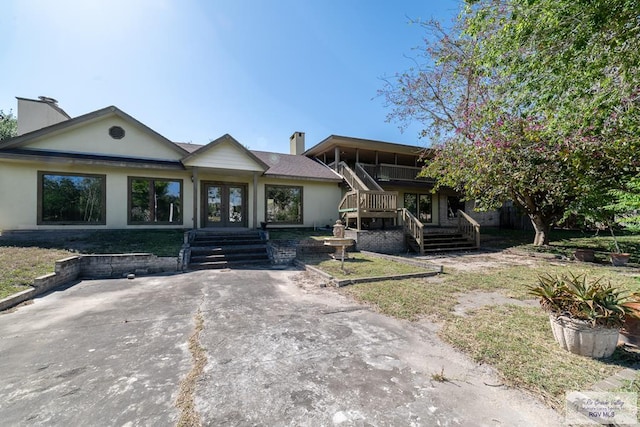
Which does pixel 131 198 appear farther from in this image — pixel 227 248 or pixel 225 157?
pixel 227 248

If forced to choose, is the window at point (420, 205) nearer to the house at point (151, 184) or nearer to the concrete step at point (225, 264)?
the house at point (151, 184)

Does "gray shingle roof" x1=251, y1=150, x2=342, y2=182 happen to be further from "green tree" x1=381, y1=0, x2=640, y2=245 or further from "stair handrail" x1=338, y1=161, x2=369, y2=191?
"green tree" x1=381, y1=0, x2=640, y2=245

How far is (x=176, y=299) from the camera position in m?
5.33

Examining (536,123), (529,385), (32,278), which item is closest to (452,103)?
(536,123)

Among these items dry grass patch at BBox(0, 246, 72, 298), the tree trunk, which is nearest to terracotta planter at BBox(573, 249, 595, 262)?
the tree trunk

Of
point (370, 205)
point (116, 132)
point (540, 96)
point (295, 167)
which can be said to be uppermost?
point (116, 132)

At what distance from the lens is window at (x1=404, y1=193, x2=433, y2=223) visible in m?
16.8

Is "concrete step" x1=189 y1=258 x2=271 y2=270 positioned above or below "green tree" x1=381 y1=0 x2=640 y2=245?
below

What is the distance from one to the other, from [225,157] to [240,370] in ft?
32.7

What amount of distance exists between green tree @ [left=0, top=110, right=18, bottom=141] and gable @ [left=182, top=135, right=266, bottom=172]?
77.3 ft

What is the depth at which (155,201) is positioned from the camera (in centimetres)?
1159

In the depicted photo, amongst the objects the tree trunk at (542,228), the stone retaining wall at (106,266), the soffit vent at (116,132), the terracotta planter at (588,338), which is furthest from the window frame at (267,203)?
the terracotta planter at (588,338)

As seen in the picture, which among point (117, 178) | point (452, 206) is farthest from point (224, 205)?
point (452, 206)

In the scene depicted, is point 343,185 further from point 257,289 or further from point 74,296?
point 74,296
